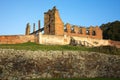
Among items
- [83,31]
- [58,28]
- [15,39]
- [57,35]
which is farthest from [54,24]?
[15,39]

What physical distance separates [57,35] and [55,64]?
1095cm

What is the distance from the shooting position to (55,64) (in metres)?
31.2

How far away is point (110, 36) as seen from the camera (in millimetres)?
59938

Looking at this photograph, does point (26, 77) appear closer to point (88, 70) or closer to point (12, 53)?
point (12, 53)

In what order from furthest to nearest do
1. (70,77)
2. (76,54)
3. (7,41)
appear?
(7,41), (76,54), (70,77)

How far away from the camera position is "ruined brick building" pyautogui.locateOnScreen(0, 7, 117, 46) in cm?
3975

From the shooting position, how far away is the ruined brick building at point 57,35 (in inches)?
1565

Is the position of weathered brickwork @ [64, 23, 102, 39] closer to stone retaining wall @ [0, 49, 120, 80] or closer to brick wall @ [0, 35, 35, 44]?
brick wall @ [0, 35, 35, 44]

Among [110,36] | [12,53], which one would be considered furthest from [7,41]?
[110,36]

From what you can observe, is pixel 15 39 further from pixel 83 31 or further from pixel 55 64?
pixel 83 31

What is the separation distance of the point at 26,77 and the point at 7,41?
1144cm

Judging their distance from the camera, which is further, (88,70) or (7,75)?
(88,70)

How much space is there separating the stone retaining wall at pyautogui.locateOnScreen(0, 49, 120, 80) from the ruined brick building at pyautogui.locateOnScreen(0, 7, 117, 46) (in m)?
8.09

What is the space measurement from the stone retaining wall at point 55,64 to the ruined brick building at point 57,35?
8.09m
